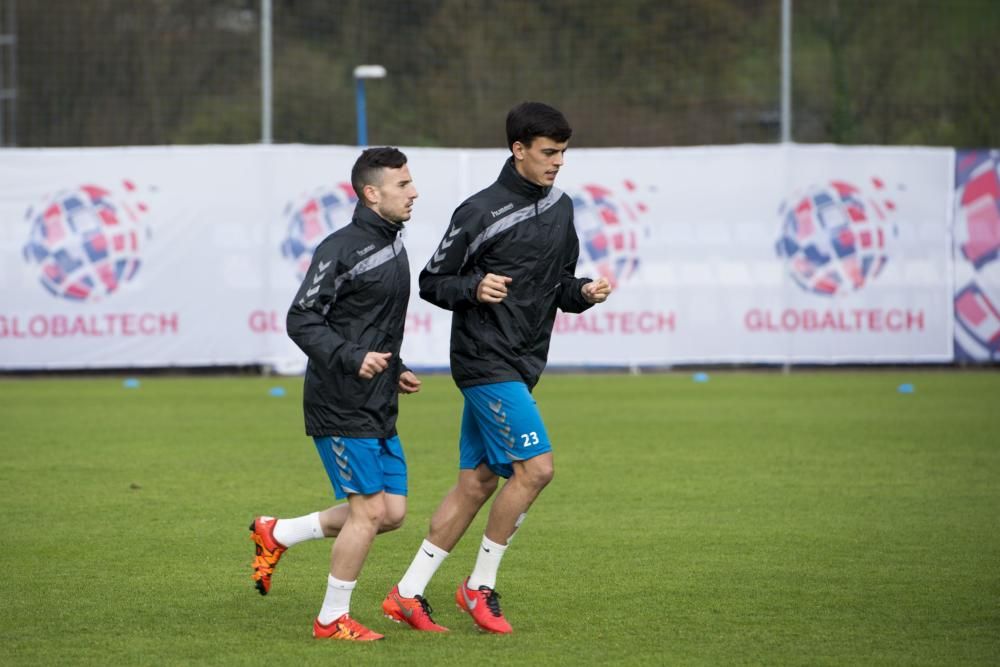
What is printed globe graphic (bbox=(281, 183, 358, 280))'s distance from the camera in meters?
18.2

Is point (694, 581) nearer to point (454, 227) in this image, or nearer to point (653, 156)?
point (454, 227)

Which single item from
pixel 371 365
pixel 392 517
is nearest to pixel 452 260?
pixel 371 365

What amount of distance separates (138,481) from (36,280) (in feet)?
26.6

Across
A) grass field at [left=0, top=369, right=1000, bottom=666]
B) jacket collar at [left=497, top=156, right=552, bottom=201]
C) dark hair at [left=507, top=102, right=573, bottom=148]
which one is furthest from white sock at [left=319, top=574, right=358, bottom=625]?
dark hair at [left=507, top=102, right=573, bottom=148]

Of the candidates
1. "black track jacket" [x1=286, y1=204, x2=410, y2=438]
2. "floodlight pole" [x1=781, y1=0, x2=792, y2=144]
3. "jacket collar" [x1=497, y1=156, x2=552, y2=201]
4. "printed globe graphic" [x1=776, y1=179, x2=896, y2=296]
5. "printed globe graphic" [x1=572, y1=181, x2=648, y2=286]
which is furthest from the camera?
"floodlight pole" [x1=781, y1=0, x2=792, y2=144]

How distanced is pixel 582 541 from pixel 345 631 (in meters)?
2.43

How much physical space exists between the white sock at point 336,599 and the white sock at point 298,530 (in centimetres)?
42

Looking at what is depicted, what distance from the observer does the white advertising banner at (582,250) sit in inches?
706

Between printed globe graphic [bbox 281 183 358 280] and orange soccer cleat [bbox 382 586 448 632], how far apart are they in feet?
39.6

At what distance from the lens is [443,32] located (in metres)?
23.1

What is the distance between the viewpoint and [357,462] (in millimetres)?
5996

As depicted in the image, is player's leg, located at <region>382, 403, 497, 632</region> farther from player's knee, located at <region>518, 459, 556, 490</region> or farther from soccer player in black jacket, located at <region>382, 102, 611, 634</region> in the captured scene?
player's knee, located at <region>518, 459, 556, 490</region>

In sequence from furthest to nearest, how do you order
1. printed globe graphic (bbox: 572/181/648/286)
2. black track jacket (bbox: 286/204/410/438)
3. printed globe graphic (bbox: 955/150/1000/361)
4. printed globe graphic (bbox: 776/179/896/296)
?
printed globe graphic (bbox: 955/150/1000/361) → printed globe graphic (bbox: 776/179/896/296) → printed globe graphic (bbox: 572/181/648/286) → black track jacket (bbox: 286/204/410/438)

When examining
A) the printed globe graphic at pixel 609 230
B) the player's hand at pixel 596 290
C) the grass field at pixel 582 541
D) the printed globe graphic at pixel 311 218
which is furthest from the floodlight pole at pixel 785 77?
the player's hand at pixel 596 290
